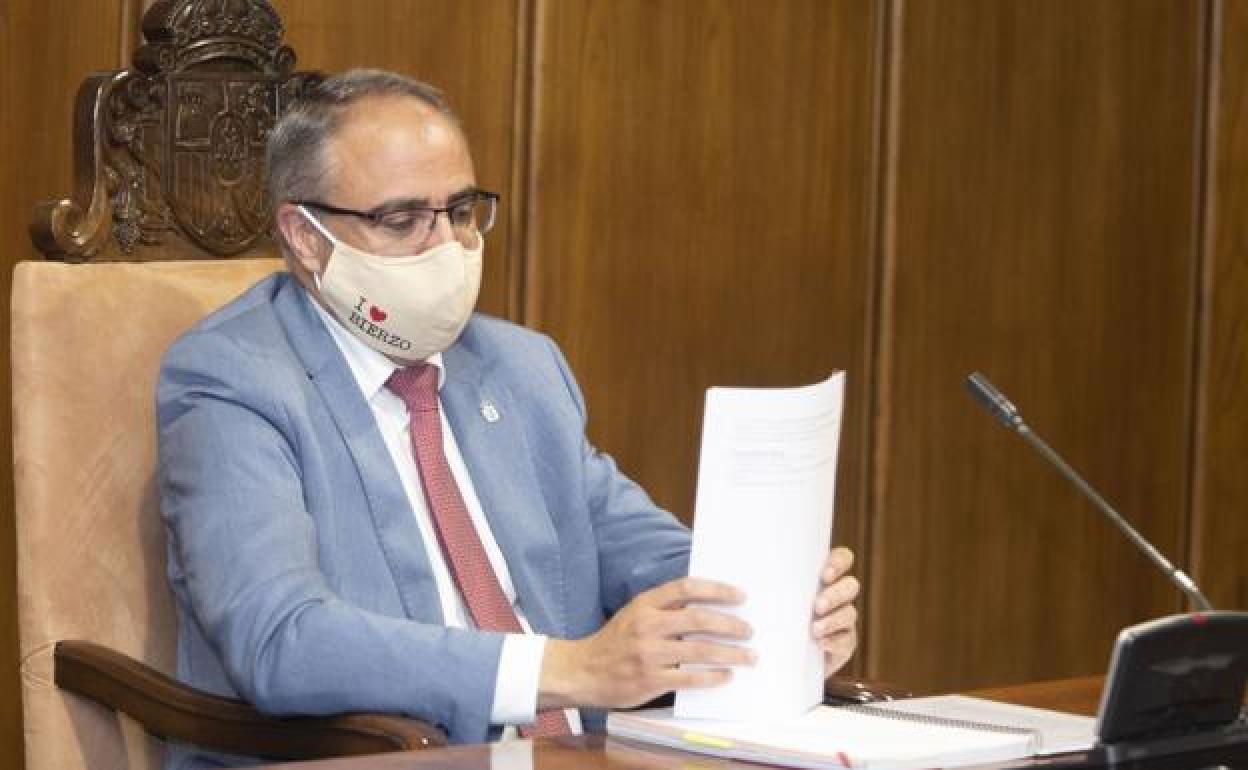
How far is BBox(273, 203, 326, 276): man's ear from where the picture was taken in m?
2.61

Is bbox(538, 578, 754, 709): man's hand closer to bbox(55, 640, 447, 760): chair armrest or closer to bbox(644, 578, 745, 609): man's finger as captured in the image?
bbox(644, 578, 745, 609): man's finger

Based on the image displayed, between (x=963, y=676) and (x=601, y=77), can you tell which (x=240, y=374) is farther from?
(x=963, y=676)

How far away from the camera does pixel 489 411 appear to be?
2.68 m

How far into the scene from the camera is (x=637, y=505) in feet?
9.13

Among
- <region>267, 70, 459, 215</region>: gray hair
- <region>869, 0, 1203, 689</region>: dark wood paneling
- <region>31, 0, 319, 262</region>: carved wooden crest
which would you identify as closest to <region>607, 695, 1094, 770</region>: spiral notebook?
<region>267, 70, 459, 215</region>: gray hair

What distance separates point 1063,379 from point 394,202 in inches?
93.3

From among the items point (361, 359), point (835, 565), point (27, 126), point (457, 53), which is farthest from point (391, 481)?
point (457, 53)

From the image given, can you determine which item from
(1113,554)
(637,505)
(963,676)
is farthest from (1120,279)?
(637,505)

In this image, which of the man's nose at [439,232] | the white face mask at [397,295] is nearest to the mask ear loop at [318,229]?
the white face mask at [397,295]

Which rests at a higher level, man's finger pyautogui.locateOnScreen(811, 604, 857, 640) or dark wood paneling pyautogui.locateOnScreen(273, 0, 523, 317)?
dark wood paneling pyautogui.locateOnScreen(273, 0, 523, 317)

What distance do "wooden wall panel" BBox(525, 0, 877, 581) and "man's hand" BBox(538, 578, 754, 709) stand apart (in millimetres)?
1543

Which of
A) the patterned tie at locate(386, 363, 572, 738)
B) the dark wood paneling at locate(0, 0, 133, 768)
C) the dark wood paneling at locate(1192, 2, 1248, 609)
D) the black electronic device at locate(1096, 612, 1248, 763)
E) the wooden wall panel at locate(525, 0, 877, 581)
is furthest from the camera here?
the dark wood paneling at locate(1192, 2, 1248, 609)

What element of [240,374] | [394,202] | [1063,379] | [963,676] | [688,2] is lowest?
[963,676]

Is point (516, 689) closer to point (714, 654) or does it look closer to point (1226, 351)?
point (714, 654)
